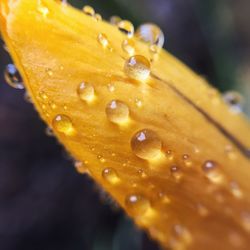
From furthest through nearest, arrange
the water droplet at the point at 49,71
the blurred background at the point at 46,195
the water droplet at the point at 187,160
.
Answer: the blurred background at the point at 46,195 < the water droplet at the point at 187,160 < the water droplet at the point at 49,71

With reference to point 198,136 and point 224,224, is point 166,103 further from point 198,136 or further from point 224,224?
point 224,224

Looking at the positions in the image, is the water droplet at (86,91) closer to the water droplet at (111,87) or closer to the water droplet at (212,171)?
the water droplet at (111,87)

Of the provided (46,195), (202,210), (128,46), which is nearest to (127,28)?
(128,46)

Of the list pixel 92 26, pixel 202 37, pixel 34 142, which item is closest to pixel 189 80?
pixel 92 26

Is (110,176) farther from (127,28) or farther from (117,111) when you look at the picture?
(127,28)

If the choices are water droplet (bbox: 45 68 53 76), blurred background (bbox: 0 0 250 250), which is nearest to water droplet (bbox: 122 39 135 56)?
water droplet (bbox: 45 68 53 76)

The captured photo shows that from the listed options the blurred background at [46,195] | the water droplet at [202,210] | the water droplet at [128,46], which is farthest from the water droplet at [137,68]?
the blurred background at [46,195]
